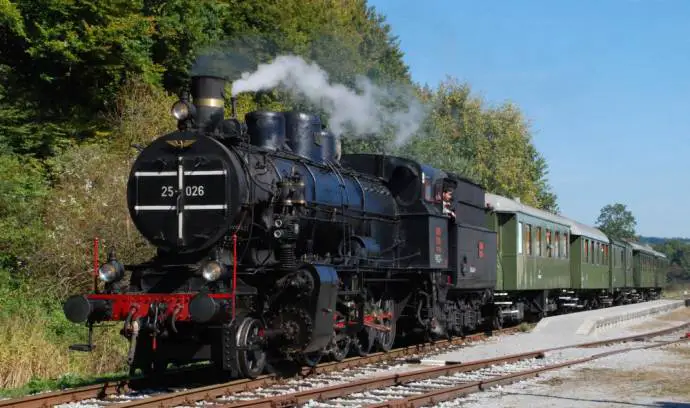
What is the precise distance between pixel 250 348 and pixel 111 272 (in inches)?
85.4

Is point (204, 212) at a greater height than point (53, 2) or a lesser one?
lesser

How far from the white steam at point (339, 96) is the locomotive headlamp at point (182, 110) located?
97.2 inches

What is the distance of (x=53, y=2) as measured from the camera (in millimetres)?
27156

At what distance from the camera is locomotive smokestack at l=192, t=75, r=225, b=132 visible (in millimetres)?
11555

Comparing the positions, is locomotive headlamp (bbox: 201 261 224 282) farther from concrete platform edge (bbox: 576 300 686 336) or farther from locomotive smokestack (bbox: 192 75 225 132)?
concrete platform edge (bbox: 576 300 686 336)

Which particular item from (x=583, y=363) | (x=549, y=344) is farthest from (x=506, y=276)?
(x=583, y=363)

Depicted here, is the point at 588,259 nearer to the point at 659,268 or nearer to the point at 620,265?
the point at 620,265

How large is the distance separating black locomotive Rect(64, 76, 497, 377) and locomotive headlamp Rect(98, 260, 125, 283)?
2 centimetres

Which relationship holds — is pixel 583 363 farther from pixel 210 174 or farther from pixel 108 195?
pixel 108 195

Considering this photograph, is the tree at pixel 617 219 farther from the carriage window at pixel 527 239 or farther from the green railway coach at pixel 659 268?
the carriage window at pixel 527 239

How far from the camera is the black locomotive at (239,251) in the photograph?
10469mm

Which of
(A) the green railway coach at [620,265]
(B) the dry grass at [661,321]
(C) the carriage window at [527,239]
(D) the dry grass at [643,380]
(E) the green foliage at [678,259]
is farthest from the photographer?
(E) the green foliage at [678,259]

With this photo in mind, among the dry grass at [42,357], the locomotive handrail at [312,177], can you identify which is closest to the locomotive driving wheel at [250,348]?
the locomotive handrail at [312,177]

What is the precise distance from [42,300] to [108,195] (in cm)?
282
